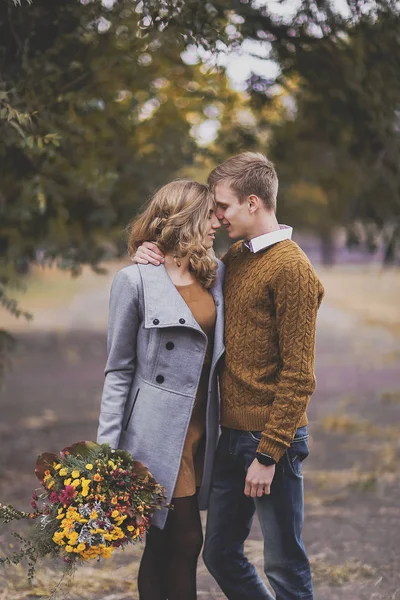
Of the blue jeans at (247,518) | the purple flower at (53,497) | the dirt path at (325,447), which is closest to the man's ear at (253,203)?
the blue jeans at (247,518)

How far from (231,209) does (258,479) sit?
106 cm

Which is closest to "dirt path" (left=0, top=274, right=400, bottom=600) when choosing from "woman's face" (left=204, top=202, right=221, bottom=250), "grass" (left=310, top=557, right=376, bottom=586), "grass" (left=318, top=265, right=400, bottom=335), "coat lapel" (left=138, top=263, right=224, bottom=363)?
"grass" (left=310, top=557, right=376, bottom=586)

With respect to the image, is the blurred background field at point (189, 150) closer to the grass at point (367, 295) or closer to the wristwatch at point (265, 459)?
the wristwatch at point (265, 459)

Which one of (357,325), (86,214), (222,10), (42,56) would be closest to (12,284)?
(86,214)

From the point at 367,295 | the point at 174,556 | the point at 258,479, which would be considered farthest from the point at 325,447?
the point at 367,295

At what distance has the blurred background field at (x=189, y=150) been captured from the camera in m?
4.09

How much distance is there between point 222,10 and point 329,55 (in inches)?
59.2

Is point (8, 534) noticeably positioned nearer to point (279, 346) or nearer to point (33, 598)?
point (33, 598)

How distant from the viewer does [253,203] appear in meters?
3.26

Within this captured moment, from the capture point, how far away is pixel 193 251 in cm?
323

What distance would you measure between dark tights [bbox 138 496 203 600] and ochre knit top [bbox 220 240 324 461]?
0.41 metres

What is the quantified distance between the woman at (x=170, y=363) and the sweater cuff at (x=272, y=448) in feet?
1.02

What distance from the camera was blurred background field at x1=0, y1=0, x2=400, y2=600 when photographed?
409 cm

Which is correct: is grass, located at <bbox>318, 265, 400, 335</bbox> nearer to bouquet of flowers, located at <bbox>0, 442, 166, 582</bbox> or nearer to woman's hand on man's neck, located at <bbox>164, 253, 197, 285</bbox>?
woman's hand on man's neck, located at <bbox>164, 253, 197, 285</bbox>
